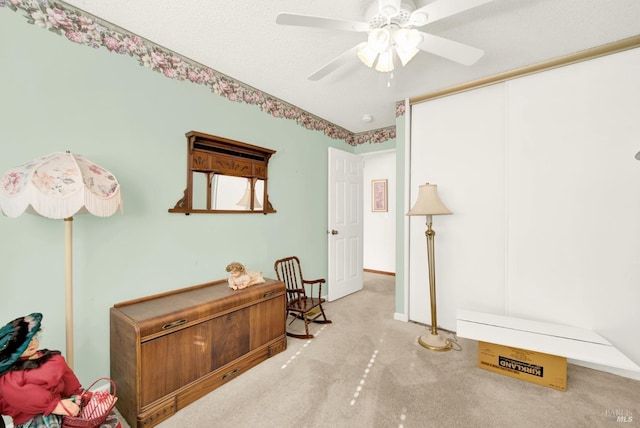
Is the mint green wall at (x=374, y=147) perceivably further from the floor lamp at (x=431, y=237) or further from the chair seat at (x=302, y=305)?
the chair seat at (x=302, y=305)

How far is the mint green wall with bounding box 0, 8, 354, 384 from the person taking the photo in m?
1.61

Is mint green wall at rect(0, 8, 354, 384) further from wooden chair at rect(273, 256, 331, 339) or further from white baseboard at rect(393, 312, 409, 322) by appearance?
white baseboard at rect(393, 312, 409, 322)

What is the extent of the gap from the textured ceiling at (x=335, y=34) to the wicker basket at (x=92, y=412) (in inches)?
91.4

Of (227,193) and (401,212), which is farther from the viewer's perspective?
(401,212)

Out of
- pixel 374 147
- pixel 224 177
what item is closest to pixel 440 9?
pixel 224 177

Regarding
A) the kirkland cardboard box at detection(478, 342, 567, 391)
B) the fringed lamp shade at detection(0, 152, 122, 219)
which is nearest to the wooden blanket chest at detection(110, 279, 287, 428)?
the fringed lamp shade at detection(0, 152, 122, 219)

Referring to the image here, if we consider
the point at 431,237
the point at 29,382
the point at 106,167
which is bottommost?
the point at 29,382

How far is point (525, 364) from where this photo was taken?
207 centimetres

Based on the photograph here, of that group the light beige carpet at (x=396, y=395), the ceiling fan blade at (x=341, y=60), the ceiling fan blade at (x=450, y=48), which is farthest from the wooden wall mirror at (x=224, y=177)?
the ceiling fan blade at (x=450, y=48)

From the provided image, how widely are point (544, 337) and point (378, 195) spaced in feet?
13.0

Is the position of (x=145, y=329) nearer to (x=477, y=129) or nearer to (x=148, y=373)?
(x=148, y=373)

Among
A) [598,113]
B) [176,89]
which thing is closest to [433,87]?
[598,113]

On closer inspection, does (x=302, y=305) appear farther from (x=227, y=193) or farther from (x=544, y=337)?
(x=544, y=337)

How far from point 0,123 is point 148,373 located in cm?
172
